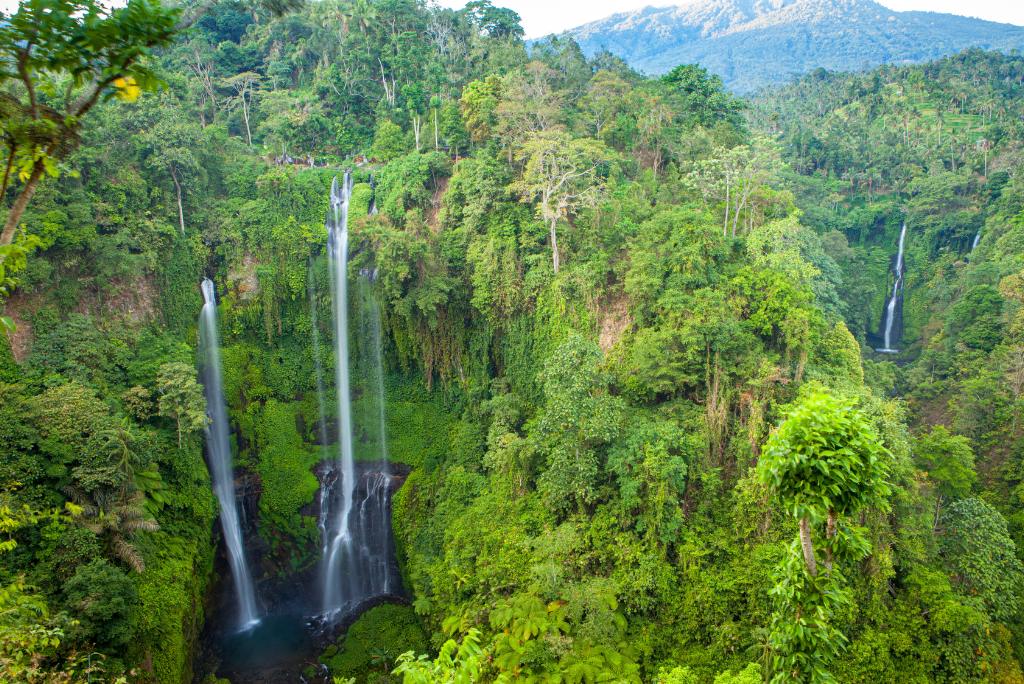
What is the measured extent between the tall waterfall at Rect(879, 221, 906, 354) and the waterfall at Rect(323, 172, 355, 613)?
25.5 meters

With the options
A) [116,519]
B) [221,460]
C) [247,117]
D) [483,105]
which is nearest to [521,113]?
[483,105]

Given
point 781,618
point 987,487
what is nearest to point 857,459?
point 781,618

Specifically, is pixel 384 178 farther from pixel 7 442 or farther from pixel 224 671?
pixel 224 671

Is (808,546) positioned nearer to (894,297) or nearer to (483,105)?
(483,105)

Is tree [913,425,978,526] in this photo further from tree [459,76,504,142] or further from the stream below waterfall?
tree [459,76,504,142]

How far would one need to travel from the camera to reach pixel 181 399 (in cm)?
1525

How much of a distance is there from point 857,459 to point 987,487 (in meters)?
15.5

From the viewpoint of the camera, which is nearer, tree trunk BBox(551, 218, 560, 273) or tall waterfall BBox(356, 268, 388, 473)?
tree trunk BBox(551, 218, 560, 273)

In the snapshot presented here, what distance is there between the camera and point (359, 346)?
20641 millimetres

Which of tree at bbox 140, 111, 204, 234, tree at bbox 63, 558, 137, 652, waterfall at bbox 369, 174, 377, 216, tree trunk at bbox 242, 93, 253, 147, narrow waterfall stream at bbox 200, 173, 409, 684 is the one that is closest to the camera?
tree at bbox 63, 558, 137, 652

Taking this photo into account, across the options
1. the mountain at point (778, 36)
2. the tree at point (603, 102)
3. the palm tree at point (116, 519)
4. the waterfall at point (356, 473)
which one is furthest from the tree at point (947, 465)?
the mountain at point (778, 36)

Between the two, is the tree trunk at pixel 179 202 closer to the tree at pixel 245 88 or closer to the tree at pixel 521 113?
the tree at pixel 245 88

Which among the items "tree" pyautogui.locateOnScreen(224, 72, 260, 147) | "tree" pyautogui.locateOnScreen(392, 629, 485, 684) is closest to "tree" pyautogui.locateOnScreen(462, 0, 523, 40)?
"tree" pyautogui.locateOnScreen(224, 72, 260, 147)

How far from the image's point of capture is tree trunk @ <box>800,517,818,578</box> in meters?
4.58
